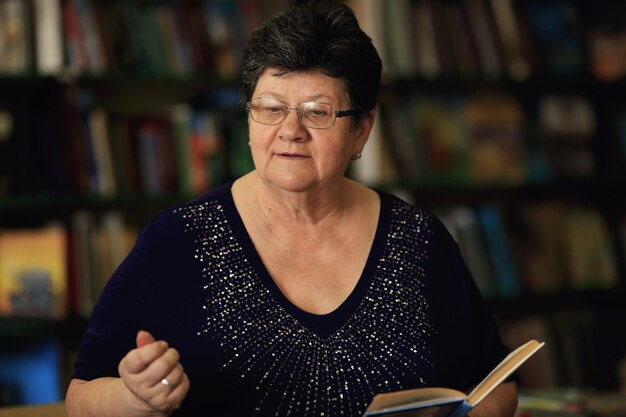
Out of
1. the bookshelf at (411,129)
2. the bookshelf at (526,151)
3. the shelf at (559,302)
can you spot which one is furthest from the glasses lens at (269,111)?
the shelf at (559,302)

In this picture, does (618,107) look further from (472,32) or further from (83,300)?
(83,300)

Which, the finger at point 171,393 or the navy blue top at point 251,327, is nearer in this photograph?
the finger at point 171,393

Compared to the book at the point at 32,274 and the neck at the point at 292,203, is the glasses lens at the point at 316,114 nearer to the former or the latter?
the neck at the point at 292,203

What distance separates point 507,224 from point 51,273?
171 cm

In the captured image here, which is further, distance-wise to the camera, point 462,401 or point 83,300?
point 83,300

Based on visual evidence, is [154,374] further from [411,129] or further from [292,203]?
[411,129]

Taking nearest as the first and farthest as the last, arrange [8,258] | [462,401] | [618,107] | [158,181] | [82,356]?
[462,401] < [82,356] < [8,258] < [158,181] < [618,107]

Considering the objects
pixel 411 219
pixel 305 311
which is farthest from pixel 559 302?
pixel 305 311

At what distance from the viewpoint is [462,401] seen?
1.40 m

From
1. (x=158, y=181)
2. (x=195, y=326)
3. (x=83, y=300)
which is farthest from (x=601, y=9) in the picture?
(x=195, y=326)

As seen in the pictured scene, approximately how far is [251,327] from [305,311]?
0.10m

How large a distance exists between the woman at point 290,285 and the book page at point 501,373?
295mm

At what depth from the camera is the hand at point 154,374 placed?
1353mm

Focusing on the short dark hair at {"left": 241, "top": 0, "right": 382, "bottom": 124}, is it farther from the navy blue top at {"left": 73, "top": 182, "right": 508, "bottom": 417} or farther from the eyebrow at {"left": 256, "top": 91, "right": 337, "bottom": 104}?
the navy blue top at {"left": 73, "top": 182, "right": 508, "bottom": 417}
